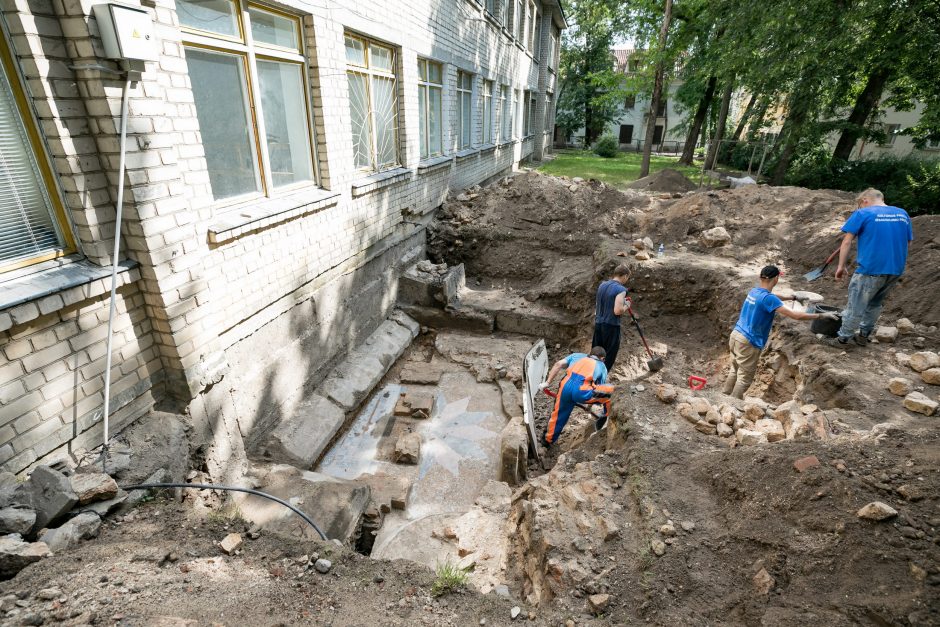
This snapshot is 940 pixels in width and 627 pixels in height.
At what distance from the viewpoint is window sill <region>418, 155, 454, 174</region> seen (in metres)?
8.58

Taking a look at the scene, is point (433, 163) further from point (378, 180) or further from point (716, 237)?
point (716, 237)

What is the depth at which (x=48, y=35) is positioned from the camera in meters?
2.70

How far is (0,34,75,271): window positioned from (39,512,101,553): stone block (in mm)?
1642

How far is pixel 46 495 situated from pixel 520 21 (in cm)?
1994

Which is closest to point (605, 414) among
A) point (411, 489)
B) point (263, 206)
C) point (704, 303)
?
point (411, 489)

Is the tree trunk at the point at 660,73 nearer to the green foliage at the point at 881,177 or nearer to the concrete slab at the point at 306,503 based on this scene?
the green foliage at the point at 881,177

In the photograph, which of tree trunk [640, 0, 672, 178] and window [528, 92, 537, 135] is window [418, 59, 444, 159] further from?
window [528, 92, 537, 135]

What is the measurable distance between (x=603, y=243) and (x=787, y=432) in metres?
5.63

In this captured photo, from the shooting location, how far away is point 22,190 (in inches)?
111

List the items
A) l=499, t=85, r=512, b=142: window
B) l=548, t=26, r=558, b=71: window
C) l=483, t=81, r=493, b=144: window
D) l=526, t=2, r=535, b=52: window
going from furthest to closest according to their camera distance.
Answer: l=548, t=26, r=558, b=71: window → l=526, t=2, r=535, b=52: window → l=499, t=85, r=512, b=142: window → l=483, t=81, r=493, b=144: window

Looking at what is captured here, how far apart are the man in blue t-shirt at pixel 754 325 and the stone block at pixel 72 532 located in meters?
6.31

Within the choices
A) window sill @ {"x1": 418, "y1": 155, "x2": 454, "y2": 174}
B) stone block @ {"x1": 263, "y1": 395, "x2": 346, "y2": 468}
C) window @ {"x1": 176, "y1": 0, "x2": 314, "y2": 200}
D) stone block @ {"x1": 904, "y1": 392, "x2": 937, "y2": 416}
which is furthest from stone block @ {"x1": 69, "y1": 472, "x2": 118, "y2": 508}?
window sill @ {"x1": 418, "y1": 155, "x2": 454, "y2": 174}

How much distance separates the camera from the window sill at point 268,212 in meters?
3.97

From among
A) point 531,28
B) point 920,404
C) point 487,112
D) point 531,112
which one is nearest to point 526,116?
point 531,112
